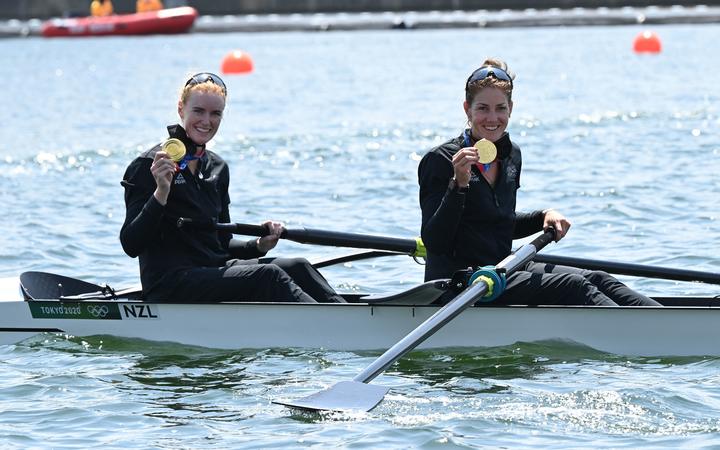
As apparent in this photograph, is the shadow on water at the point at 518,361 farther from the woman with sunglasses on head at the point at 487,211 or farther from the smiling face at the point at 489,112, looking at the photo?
the smiling face at the point at 489,112

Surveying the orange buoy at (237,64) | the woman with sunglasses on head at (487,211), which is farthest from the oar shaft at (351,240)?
the orange buoy at (237,64)

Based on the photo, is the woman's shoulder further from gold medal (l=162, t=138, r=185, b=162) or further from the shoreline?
the shoreline

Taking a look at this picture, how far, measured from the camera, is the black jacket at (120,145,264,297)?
7430 mm

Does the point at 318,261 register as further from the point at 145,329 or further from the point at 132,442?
the point at 132,442

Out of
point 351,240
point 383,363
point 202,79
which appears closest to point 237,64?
point 351,240

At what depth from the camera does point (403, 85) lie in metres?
26.5

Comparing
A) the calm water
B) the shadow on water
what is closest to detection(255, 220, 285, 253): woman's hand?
the calm water

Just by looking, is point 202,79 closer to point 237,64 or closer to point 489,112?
point 489,112

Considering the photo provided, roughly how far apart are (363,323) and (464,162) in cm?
129

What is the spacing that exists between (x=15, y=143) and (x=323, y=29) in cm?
2647

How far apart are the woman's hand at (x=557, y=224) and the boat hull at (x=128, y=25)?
3822 centimetres

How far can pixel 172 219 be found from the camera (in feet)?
25.0

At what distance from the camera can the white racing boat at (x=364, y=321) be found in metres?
7.39

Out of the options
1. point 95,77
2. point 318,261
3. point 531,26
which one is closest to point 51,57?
point 95,77
